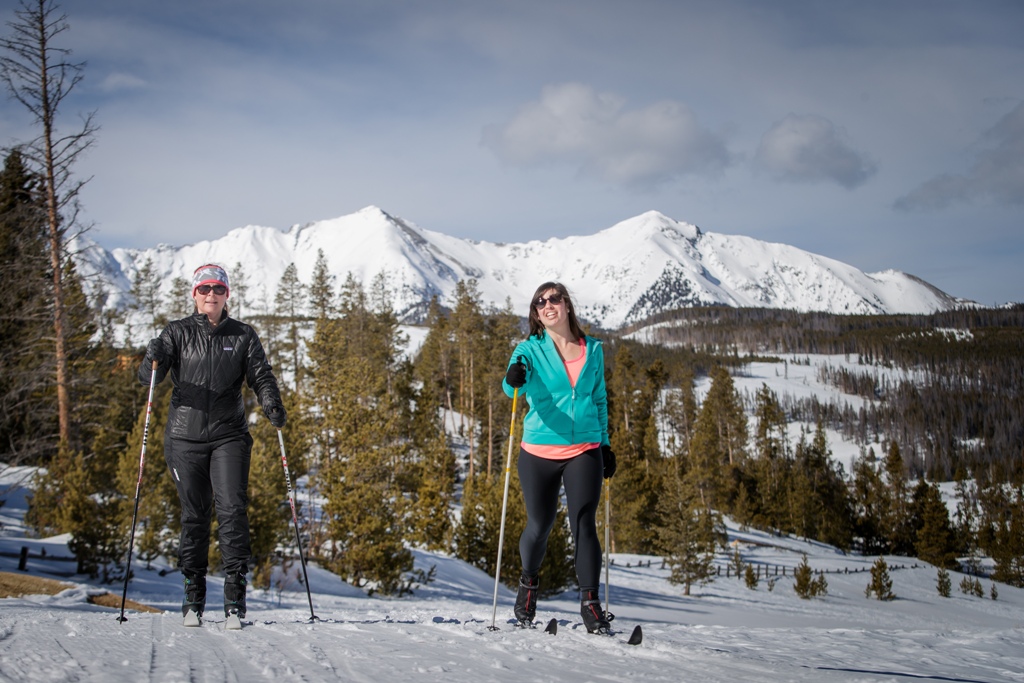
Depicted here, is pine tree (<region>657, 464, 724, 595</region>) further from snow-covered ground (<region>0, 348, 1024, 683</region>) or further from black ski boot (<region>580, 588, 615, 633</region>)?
black ski boot (<region>580, 588, 615, 633</region>)

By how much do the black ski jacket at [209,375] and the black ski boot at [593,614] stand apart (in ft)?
8.39

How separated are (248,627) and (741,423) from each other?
66145 millimetres

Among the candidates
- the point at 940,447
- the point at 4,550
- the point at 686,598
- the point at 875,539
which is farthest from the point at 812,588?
the point at 940,447

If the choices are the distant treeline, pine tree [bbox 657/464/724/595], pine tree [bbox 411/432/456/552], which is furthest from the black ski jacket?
the distant treeline

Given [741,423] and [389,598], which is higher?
[741,423]

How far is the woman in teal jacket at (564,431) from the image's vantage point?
14.5 feet

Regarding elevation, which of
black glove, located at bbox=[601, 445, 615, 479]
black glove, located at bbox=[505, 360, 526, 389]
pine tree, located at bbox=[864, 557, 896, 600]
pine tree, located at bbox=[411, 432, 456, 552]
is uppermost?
black glove, located at bbox=[505, 360, 526, 389]

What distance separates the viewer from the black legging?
14.4 feet

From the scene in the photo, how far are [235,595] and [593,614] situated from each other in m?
2.51

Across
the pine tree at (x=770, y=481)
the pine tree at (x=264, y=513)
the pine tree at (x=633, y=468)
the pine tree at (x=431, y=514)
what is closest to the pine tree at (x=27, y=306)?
the pine tree at (x=264, y=513)

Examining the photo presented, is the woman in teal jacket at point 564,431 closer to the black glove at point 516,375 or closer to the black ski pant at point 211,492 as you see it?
the black glove at point 516,375

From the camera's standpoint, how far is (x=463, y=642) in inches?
162

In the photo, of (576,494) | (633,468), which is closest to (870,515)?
(633,468)

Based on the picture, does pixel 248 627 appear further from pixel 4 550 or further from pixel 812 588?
pixel 812 588
